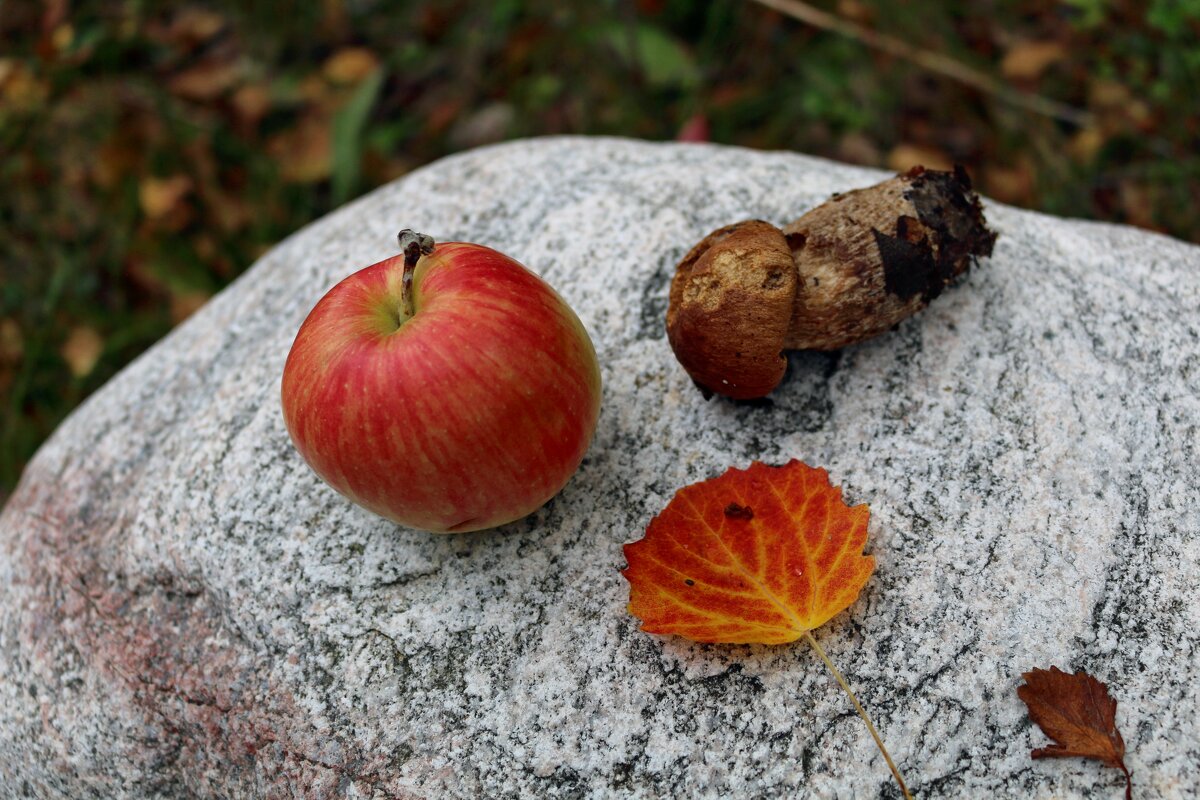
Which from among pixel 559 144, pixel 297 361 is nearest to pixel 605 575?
pixel 297 361

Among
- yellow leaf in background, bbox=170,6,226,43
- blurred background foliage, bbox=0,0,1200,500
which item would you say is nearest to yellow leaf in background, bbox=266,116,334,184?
blurred background foliage, bbox=0,0,1200,500

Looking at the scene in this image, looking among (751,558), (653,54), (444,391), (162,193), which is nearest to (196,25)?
(162,193)

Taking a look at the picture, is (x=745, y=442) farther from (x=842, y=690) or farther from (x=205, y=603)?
(x=205, y=603)

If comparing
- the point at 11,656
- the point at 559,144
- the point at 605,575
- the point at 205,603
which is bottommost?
the point at 11,656

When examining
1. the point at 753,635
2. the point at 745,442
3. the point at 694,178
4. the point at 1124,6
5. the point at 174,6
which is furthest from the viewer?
the point at 174,6

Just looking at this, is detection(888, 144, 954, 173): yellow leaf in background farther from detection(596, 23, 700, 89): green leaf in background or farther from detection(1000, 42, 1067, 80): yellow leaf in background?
detection(596, 23, 700, 89): green leaf in background

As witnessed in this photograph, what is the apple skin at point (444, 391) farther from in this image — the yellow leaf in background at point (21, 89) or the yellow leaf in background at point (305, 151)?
the yellow leaf in background at point (21, 89)

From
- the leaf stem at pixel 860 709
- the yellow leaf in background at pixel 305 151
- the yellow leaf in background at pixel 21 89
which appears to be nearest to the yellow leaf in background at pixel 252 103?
the yellow leaf in background at pixel 305 151
